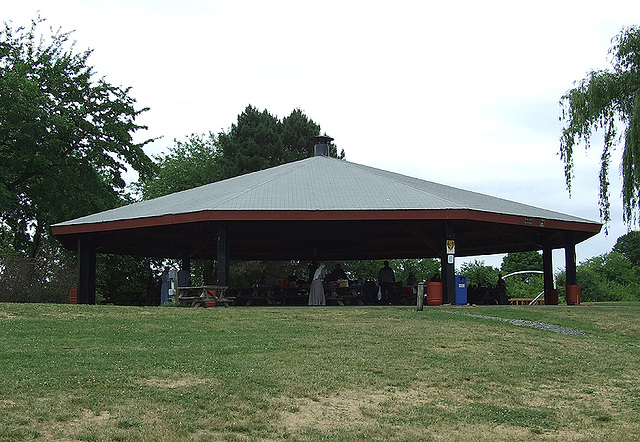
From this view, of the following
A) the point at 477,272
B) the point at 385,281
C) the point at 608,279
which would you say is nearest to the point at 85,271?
the point at 385,281

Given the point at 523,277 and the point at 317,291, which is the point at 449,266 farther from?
the point at 523,277

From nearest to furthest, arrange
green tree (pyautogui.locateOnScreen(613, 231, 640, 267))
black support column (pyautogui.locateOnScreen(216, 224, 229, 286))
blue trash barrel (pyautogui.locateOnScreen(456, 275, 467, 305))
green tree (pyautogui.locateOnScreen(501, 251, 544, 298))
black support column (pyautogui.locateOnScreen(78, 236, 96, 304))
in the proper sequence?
black support column (pyautogui.locateOnScreen(216, 224, 229, 286)), blue trash barrel (pyautogui.locateOnScreen(456, 275, 467, 305)), black support column (pyautogui.locateOnScreen(78, 236, 96, 304)), green tree (pyautogui.locateOnScreen(501, 251, 544, 298)), green tree (pyautogui.locateOnScreen(613, 231, 640, 267))

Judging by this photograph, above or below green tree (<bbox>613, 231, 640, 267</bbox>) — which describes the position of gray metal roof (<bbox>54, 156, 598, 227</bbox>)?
below

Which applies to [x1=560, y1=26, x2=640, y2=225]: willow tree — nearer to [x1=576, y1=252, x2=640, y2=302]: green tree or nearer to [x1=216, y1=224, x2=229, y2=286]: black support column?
[x1=216, y1=224, x2=229, y2=286]: black support column

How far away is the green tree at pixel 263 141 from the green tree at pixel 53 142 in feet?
39.2

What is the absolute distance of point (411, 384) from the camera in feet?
32.5

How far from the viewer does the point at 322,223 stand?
26.6 m

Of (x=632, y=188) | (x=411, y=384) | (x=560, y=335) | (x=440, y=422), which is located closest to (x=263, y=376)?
(x=411, y=384)

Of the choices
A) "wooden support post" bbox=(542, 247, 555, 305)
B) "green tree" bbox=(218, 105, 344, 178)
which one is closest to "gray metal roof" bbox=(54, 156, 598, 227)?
"wooden support post" bbox=(542, 247, 555, 305)

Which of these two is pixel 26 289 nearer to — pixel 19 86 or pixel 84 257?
pixel 84 257

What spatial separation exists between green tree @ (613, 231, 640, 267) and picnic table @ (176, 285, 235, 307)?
54.1m

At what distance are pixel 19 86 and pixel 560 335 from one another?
72.1 feet

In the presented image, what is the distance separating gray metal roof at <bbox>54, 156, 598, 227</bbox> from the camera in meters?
20.5

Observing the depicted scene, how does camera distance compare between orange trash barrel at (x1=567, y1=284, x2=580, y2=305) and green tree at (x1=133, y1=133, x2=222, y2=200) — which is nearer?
orange trash barrel at (x1=567, y1=284, x2=580, y2=305)
